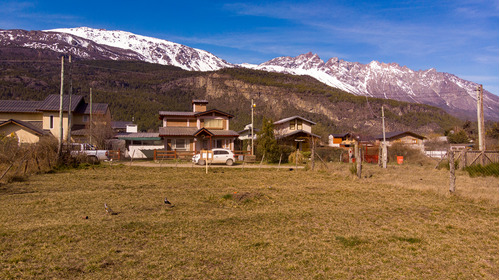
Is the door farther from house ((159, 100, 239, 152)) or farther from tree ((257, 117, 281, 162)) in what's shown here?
house ((159, 100, 239, 152))

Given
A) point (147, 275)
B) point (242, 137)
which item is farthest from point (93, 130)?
point (147, 275)

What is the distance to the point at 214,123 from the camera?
42.1m

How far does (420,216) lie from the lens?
955cm

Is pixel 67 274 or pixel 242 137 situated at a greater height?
pixel 242 137

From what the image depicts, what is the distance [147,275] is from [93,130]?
129 ft

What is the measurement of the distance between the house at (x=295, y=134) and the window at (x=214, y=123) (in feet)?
22.9

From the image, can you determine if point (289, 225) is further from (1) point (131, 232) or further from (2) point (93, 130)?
(2) point (93, 130)

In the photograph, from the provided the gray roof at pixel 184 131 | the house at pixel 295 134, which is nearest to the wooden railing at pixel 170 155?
the gray roof at pixel 184 131

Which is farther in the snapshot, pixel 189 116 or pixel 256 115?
pixel 256 115

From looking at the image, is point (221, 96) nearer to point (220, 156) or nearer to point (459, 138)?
point (459, 138)

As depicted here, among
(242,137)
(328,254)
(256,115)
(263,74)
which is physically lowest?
(328,254)

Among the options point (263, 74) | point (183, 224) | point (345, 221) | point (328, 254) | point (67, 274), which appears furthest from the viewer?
point (263, 74)

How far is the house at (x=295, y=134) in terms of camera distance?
44.9m

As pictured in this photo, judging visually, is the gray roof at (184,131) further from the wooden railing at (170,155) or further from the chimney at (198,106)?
the wooden railing at (170,155)
